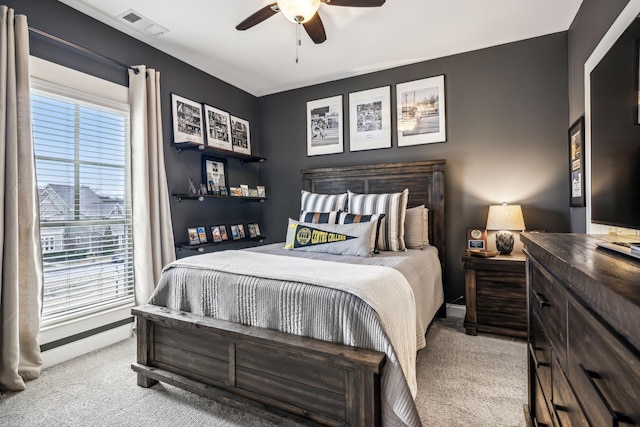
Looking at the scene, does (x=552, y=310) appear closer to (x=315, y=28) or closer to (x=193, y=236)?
(x=315, y=28)

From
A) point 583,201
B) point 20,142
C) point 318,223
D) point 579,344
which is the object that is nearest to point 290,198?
point 318,223

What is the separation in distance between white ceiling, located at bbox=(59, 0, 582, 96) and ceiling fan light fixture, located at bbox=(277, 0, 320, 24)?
2.08 ft

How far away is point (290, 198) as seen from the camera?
418 centimetres

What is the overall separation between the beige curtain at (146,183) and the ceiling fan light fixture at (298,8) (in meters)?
1.65

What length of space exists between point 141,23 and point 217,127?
1.26 metres

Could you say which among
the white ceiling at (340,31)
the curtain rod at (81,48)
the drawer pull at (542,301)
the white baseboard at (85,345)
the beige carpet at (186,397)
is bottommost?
the beige carpet at (186,397)

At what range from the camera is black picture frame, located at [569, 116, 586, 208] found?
95.3 inches

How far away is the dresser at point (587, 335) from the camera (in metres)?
0.49

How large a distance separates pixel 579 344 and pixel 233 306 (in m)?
1.51

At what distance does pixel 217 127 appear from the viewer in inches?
146

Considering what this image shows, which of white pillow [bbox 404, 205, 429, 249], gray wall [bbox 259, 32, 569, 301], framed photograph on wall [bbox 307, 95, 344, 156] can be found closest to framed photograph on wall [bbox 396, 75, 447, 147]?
gray wall [bbox 259, 32, 569, 301]

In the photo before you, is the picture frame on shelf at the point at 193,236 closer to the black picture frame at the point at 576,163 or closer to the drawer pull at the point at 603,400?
the drawer pull at the point at 603,400

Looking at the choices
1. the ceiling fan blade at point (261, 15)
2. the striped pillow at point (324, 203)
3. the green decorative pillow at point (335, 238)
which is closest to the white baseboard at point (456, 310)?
the green decorative pillow at point (335, 238)

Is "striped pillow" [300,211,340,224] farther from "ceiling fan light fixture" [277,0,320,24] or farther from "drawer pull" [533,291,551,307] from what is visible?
"drawer pull" [533,291,551,307]
